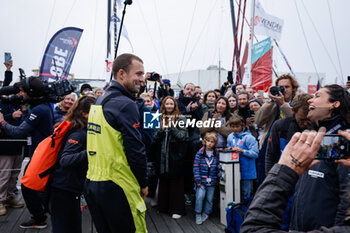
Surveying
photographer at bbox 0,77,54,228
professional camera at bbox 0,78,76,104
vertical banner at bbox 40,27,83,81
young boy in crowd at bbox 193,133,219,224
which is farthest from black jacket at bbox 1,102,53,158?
vertical banner at bbox 40,27,83,81

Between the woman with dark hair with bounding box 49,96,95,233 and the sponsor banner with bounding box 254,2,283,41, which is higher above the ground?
the sponsor banner with bounding box 254,2,283,41

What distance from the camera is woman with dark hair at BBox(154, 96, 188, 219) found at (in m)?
4.24

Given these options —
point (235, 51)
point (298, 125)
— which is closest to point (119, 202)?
point (298, 125)

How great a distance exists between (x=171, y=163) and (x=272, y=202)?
341 centimetres

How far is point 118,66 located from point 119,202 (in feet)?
3.56

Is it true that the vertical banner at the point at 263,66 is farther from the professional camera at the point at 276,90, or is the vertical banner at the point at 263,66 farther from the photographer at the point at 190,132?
the professional camera at the point at 276,90

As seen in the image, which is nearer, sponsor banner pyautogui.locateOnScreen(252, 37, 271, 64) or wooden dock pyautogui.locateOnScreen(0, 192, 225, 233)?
wooden dock pyautogui.locateOnScreen(0, 192, 225, 233)

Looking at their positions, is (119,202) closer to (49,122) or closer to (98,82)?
(49,122)

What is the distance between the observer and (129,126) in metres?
1.96

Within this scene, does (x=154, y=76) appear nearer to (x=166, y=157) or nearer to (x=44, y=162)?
(x=166, y=157)

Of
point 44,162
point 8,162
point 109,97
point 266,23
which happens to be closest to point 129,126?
point 109,97

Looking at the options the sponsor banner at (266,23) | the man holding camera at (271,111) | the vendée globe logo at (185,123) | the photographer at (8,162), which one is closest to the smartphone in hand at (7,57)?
the photographer at (8,162)

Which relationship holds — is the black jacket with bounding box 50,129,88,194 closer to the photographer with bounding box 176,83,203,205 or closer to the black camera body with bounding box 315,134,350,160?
the black camera body with bounding box 315,134,350,160

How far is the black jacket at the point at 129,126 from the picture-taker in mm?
1961
